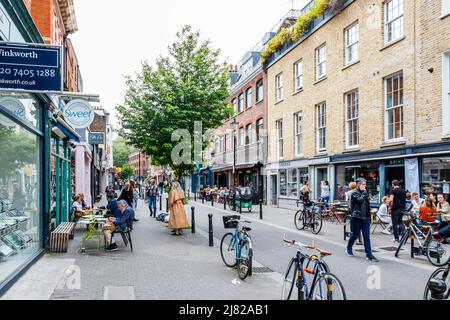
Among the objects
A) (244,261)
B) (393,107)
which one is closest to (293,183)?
(393,107)

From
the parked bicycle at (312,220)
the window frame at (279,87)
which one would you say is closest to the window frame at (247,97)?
the window frame at (279,87)

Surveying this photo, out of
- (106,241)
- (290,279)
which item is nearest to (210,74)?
(106,241)

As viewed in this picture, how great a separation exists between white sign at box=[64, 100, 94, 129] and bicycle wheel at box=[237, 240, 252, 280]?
5.78 m

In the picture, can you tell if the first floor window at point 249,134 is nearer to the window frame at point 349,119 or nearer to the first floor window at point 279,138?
the first floor window at point 279,138

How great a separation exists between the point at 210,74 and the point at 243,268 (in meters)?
10.1

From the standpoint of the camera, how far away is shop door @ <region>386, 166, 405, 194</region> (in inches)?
635

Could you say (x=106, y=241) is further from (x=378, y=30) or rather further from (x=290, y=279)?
(x=378, y=30)

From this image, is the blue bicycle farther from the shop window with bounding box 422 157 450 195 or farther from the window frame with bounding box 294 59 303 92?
the window frame with bounding box 294 59 303 92

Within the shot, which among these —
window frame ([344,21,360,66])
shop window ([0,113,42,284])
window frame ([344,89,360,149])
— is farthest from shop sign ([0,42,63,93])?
window frame ([344,21,360,66])

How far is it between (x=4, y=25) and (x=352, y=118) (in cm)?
1533


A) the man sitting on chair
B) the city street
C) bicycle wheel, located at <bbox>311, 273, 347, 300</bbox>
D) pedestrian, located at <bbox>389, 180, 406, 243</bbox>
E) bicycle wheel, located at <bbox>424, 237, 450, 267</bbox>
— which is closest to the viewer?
bicycle wheel, located at <bbox>311, 273, 347, 300</bbox>

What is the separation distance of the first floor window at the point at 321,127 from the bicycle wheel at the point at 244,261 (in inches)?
580

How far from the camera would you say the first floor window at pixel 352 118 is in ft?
63.6
